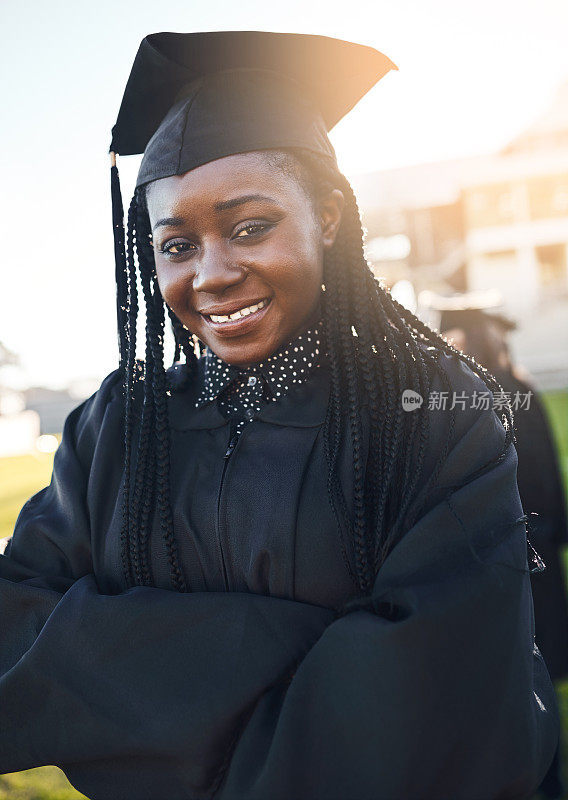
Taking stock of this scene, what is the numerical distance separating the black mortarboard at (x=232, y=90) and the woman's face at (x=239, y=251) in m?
0.06

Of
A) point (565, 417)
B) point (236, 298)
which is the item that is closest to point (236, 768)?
point (236, 298)

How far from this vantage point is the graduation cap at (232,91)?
5.01ft

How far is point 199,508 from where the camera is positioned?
5.26ft

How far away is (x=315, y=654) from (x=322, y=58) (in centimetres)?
137

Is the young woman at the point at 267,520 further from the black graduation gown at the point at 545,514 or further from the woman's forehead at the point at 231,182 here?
the black graduation gown at the point at 545,514

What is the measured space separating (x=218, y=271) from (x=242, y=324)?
0.46 ft

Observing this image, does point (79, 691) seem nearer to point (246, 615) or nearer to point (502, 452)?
point (246, 615)

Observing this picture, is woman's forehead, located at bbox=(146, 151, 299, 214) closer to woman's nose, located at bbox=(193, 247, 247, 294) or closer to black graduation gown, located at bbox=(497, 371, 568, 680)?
woman's nose, located at bbox=(193, 247, 247, 294)

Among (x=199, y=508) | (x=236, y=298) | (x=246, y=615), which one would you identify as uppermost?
(x=236, y=298)

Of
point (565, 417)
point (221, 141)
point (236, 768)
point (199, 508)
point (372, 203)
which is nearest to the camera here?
point (236, 768)

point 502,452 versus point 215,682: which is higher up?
point 502,452

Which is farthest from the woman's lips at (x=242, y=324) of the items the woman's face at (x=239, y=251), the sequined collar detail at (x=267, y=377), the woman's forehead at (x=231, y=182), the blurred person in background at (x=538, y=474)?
the blurred person in background at (x=538, y=474)

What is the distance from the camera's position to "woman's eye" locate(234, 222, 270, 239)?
1504mm

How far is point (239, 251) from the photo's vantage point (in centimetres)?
151
